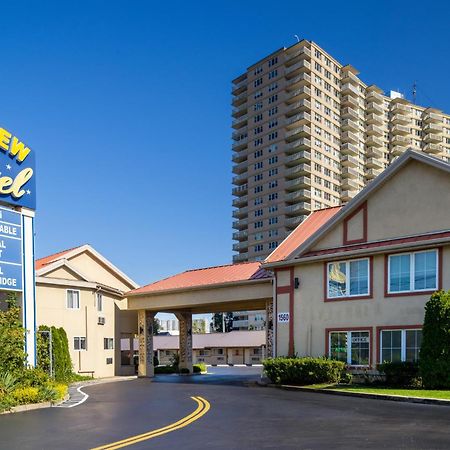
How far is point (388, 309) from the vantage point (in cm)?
2417

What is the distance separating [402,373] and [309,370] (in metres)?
3.97

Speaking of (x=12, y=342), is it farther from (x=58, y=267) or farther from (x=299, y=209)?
(x=299, y=209)

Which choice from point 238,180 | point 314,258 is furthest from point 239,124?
point 314,258

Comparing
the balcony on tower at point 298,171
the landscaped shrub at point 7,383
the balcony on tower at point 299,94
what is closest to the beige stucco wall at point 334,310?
the landscaped shrub at point 7,383

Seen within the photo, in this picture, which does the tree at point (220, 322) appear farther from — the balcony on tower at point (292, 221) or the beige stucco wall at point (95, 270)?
the beige stucco wall at point (95, 270)

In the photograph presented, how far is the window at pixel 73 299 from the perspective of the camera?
34.6 meters

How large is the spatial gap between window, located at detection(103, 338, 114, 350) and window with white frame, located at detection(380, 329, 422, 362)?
19.0m

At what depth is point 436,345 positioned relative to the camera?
66.5ft

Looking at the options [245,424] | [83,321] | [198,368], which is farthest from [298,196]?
[245,424]

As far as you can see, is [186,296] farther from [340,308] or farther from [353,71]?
[353,71]

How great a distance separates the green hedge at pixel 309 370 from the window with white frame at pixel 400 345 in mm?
1883

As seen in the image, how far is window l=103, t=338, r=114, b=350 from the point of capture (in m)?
36.9

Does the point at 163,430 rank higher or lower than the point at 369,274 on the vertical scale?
lower

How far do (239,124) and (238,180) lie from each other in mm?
11664
